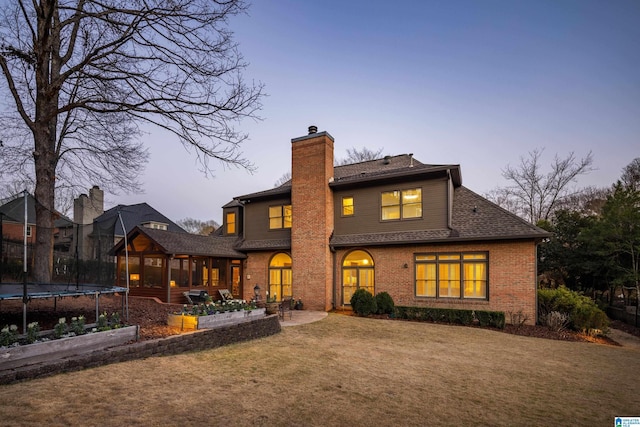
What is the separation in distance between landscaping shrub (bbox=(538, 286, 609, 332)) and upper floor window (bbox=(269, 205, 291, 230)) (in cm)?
1192

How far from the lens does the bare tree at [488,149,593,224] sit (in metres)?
27.2

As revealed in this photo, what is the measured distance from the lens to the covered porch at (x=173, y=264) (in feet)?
52.0

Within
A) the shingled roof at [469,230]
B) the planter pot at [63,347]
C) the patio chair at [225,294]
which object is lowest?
the patio chair at [225,294]

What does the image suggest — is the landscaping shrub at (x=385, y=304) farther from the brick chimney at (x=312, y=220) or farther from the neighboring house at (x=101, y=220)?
the neighboring house at (x=101, y=220)

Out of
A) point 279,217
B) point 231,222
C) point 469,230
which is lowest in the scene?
point 469,230

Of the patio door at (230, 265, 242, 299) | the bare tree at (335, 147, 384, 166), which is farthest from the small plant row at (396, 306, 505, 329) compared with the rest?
the bare tree at (335, 147, 384, 166)

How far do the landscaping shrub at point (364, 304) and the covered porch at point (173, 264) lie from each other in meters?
7.53

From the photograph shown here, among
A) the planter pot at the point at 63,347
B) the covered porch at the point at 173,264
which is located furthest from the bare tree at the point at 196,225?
the planter pot at the point at 63,347

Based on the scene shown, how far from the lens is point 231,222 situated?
20938mm

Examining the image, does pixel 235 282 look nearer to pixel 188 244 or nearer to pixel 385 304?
pixel 188 244

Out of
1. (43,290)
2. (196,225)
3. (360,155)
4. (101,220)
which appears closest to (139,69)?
(43,290)

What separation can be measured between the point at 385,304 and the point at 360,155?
2522 cm

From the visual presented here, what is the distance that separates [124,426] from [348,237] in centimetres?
1258

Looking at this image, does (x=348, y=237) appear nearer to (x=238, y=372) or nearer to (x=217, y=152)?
(x=217, y=152)
